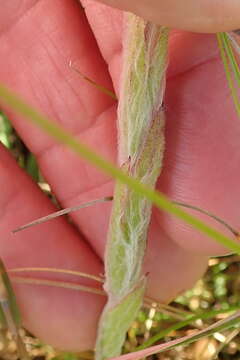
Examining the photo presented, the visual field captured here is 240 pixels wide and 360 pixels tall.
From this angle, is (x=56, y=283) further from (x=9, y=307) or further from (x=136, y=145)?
(x=136, y=145)

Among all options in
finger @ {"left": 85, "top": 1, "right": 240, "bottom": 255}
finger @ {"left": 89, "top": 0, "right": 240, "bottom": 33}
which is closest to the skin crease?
finger @ {"left": 85, "top": 1, "right": 240, "bottom": 255}

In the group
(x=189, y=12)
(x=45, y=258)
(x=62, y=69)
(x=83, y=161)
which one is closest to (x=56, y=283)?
(x=45, y=258)

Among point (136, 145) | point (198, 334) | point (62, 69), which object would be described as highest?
point (62, 69)

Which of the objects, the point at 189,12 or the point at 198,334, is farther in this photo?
the point at 198,334

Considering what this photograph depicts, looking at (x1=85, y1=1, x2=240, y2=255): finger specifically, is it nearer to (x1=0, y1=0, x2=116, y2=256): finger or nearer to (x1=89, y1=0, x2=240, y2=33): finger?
(x1=0, y1=0, x2=116, y2=256): finger

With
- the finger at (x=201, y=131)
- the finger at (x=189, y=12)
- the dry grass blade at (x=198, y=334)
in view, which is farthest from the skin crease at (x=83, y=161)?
the finger at (x=189, y=12)

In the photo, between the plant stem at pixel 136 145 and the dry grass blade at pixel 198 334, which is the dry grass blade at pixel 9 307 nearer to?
the plant stem at pixel 136 145
